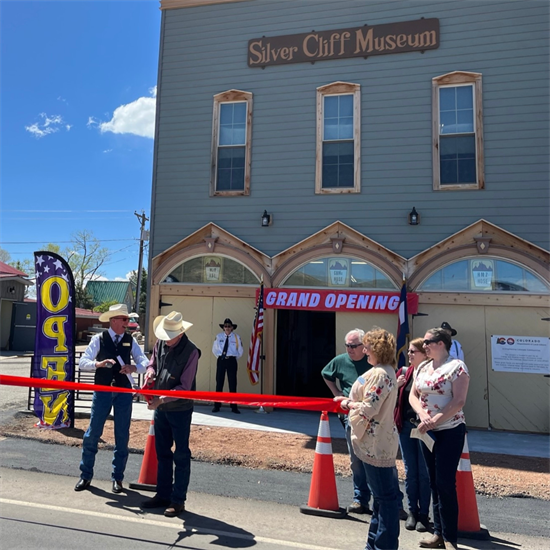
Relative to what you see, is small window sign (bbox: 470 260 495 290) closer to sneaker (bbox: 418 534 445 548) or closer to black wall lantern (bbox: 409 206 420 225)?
black wall lantern (bbox: 409 206 420 225)

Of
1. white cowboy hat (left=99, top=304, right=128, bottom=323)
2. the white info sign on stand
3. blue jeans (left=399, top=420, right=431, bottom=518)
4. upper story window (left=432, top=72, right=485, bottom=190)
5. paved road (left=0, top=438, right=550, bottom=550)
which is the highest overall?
upper story window (left=432, top=72, right=485, bottom=190)

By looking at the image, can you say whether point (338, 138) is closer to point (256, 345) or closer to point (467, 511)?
point (256, 345)

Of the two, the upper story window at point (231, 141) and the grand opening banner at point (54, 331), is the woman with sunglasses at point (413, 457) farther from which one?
the upper story window at point (231, 141)

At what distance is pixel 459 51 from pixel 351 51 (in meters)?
2.24

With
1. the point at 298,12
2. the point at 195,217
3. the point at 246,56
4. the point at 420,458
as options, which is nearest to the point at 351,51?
the point at 298,12

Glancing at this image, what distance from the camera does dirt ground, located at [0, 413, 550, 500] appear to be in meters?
5.89

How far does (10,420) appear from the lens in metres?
8.59

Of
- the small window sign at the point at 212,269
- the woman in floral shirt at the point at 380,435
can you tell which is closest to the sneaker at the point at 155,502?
the woman in floral shirt at the point at 380,435

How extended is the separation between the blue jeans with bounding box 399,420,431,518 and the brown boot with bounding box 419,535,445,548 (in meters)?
0.48

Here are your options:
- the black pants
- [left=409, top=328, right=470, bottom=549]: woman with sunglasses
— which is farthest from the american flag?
[left=409, top=328, right=470, bottom=549]: woman with sunglasses

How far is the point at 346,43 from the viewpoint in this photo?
10.6m

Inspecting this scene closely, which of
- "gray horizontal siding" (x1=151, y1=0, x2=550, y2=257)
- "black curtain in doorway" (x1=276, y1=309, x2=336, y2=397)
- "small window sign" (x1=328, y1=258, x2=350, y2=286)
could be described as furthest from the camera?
"black curtain in doorway" (x1=276, y1=309, x2=336, y2=397)

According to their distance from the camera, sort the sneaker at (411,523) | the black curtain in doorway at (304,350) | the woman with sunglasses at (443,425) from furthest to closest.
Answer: the black curtain in doorway at (304,350), the sneaker at (411,523), the woman with sunglasses at (443,425)

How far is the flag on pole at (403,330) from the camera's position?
901cm
